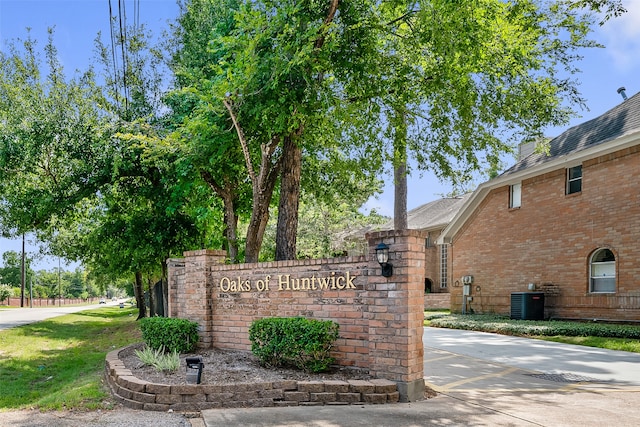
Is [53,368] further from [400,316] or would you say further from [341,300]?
[400,316]

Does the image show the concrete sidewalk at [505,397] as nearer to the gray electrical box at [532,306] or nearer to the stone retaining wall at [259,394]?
the stone retaining wall at [259,394]

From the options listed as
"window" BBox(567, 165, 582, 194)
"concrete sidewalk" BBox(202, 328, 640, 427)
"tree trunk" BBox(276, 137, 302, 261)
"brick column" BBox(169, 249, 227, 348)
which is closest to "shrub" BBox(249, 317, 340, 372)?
"concrete sidewalk" BBox(202, 328, 640, 427)

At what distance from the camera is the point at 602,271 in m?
17.2

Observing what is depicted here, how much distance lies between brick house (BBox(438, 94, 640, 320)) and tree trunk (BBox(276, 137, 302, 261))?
33.8 feet

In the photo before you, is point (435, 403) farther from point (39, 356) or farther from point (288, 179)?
point (39, 356)

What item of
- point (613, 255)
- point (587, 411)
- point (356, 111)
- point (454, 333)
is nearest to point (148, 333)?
point (356, 111)

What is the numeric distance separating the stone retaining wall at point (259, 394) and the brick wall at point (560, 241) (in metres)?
12.4

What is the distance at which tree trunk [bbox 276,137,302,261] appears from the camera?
1135 centimetres

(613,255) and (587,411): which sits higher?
(613,255)

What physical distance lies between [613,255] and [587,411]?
11.9m

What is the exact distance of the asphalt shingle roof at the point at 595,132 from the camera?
1683 centimetres

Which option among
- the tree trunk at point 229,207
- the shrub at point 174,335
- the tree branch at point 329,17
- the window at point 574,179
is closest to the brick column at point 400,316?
the shrub at point 174,335

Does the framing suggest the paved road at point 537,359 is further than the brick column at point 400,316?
Yes

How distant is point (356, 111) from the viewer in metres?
12.3
